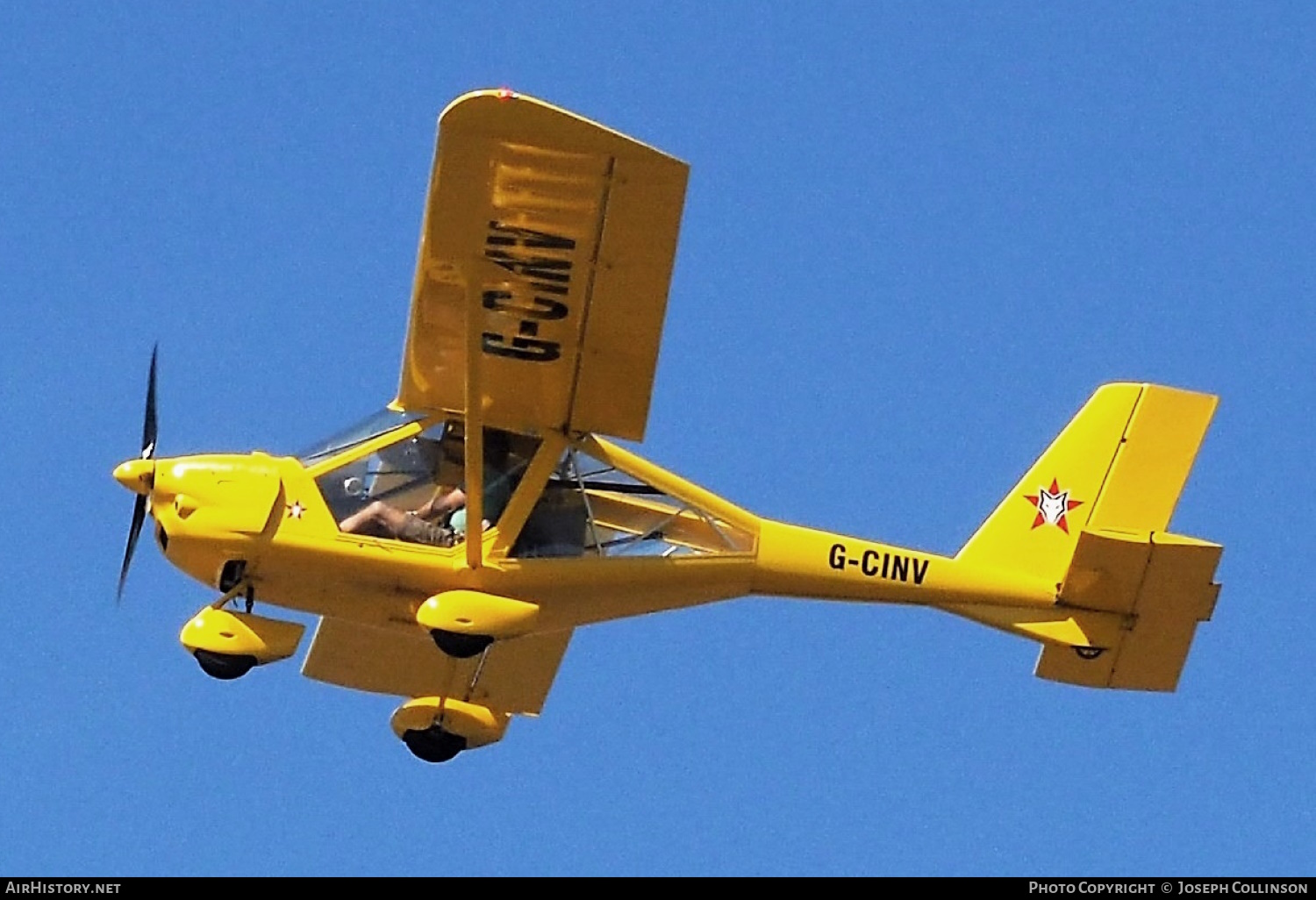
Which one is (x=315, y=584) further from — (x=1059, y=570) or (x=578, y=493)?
(x=1059, y=570)

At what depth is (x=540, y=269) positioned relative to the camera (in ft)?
45.4

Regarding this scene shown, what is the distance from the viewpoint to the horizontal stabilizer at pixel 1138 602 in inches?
603

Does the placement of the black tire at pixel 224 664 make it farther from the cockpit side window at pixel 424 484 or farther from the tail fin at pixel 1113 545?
the tail fin at pixel 1113 545

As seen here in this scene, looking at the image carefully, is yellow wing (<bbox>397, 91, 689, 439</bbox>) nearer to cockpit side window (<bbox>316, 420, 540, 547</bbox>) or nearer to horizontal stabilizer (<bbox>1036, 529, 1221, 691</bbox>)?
cockpit side window (<bbox>316, 420, 540, 547</bbox>)

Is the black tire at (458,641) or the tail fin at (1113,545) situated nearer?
the black tire at (458,641)

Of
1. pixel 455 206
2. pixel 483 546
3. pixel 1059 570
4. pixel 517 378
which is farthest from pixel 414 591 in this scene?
pixel 1059 570

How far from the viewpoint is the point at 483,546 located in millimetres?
14328

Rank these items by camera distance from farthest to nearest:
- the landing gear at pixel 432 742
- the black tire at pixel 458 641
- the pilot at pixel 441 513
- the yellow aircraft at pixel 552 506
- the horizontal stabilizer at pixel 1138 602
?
the landing gear at pixel 432 742 < the horizontal stabilizer at pixel 1138 602 < the pilot at pixel 441 513 < the black tire at pixel 458 641 < the yellow aircraft at pixel 552 506

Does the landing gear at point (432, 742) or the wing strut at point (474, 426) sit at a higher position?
the wing strut at point (474, 426)

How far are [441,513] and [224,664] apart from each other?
1.59 metres

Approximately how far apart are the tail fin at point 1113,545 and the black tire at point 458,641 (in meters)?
3.51

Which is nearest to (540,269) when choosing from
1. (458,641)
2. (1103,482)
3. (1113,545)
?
(458,641)

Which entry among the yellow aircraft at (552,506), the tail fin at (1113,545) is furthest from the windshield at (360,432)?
the tail fin at (1113,545)

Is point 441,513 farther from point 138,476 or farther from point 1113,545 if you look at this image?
point 1113,545
